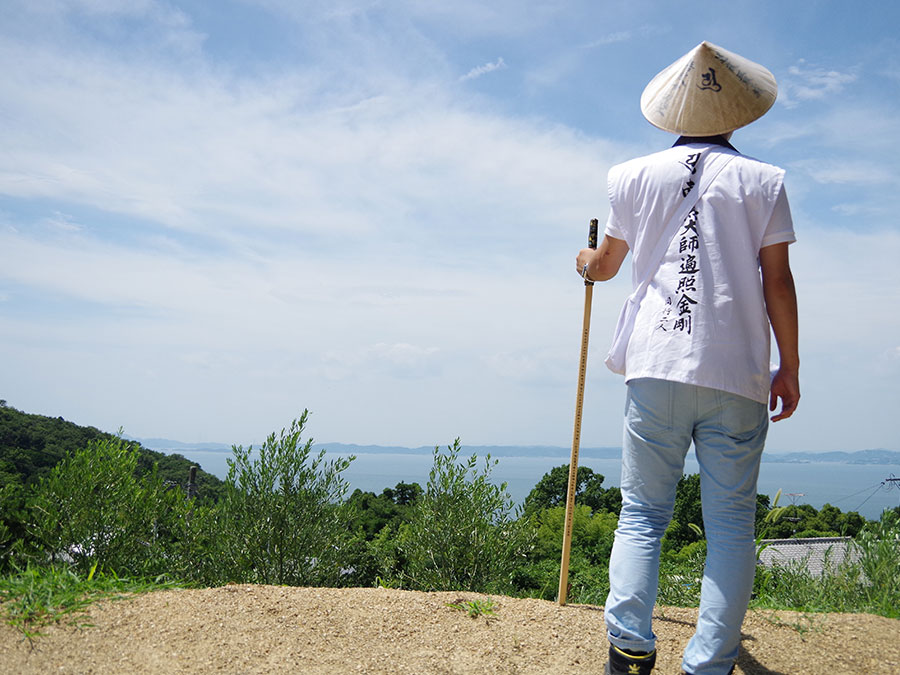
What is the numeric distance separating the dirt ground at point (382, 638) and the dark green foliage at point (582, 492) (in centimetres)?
768

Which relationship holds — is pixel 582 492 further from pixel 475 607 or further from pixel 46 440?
pixel 46 440

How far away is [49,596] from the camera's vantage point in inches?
130

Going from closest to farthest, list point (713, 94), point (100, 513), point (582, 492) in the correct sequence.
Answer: point (713, 94) < point (100, 513) < point (582, 492)

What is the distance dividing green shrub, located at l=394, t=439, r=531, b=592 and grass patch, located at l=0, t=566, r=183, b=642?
7.03 ft

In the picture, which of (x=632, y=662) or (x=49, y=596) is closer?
(x=632, y=662)

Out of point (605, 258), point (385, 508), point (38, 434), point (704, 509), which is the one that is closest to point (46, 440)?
point (38, 434)

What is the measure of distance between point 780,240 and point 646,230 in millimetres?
477

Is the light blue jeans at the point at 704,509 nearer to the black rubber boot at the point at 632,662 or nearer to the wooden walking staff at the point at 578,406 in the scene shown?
the black rubber boot at the point at 632,662

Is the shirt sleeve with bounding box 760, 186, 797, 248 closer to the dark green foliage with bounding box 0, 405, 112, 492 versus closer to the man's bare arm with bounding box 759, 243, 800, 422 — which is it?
the man's bare arm with bounding box 759, 243, 800, 422

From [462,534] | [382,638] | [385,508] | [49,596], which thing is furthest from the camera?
[385,508]

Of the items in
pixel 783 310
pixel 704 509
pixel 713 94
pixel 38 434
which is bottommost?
pixel 38 434

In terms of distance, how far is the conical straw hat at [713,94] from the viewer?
2711mm

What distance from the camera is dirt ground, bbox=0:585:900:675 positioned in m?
2.85

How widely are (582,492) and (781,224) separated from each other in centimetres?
1099
